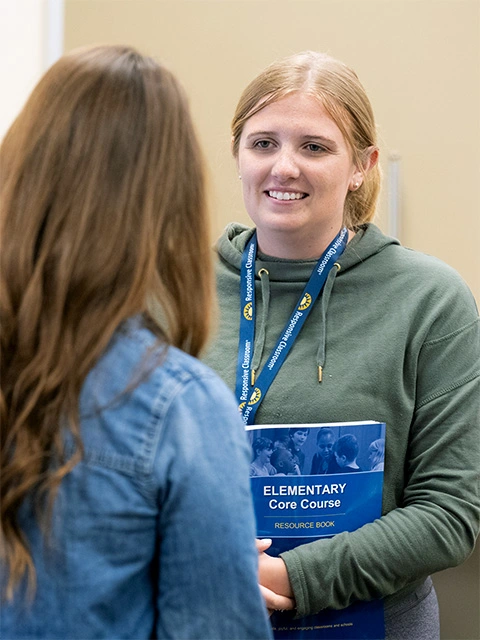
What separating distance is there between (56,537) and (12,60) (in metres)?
1.62

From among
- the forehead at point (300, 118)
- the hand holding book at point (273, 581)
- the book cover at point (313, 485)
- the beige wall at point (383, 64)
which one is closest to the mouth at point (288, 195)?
the forehead at point (300, 118)

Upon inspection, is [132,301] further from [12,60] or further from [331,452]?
[12,60]

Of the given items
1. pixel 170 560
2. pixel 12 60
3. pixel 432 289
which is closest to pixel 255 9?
pixel 12 60

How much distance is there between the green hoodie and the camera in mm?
1279

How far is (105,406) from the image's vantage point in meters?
0.75

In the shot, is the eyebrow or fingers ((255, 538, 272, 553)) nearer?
fingers ((255, 538, 272, 553))

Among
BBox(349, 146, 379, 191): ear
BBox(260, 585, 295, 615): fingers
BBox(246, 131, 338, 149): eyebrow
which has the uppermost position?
BBox(246, 131, 338, 149): eyebrow

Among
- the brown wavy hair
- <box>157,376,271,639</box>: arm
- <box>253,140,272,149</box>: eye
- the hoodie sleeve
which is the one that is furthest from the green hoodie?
the brown wavy hair

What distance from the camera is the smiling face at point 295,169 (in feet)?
4.66

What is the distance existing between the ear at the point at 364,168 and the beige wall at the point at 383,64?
0.83 metres

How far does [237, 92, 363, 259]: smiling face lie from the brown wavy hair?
633mm

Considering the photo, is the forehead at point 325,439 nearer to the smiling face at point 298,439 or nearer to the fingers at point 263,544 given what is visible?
the smiling face at point 298,439

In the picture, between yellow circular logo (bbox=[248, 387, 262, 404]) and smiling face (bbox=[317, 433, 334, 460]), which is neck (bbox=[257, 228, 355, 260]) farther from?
smiling face (bbox=[317, 433, 334, 460])

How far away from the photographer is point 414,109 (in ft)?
7.81
